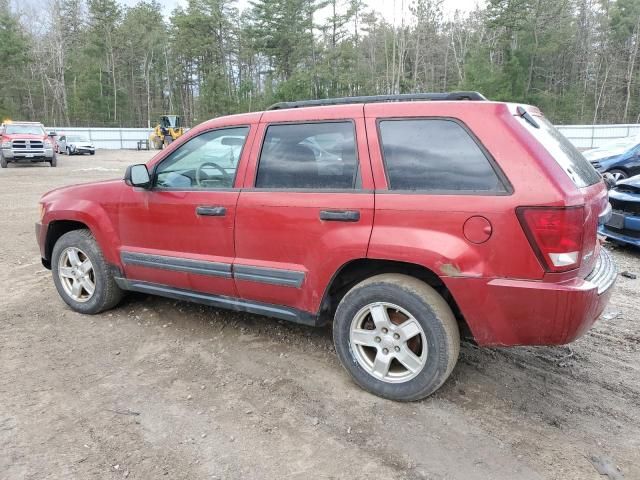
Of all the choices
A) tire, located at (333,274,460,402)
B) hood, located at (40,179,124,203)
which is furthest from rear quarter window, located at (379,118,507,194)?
hood, located at (40,179,124,203)

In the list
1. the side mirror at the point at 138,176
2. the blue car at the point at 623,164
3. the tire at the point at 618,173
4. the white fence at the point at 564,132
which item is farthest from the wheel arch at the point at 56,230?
the white fence at the point at 564,132

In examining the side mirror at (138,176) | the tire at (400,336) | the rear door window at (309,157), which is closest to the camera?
the tire at (400,336)

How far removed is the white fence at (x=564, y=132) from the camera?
3072 cm

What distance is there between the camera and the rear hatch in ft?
8.61

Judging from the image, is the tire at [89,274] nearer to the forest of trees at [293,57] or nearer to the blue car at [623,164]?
the blue car at [623,164]

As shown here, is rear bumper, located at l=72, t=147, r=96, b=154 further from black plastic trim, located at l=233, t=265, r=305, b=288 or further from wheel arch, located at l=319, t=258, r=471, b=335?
wheel arch, located at l=319, t=258, r=471, b=335

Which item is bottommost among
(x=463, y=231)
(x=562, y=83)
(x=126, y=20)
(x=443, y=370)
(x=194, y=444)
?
(x=194, y=444)

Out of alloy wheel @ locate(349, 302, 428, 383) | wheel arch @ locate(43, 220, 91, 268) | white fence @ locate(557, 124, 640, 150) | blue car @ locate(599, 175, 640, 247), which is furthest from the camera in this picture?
white fence @ locate(557, 124, 640, 150)

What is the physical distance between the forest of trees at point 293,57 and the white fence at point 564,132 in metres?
11.3

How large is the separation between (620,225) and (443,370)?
4.97 metres

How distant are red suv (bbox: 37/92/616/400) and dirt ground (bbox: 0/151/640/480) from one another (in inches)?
14.0

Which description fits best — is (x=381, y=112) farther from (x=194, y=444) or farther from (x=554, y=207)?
(x=194, y=444)

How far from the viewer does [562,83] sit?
162 ft

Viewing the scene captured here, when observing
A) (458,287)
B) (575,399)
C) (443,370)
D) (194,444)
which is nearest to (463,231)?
(458,287)
